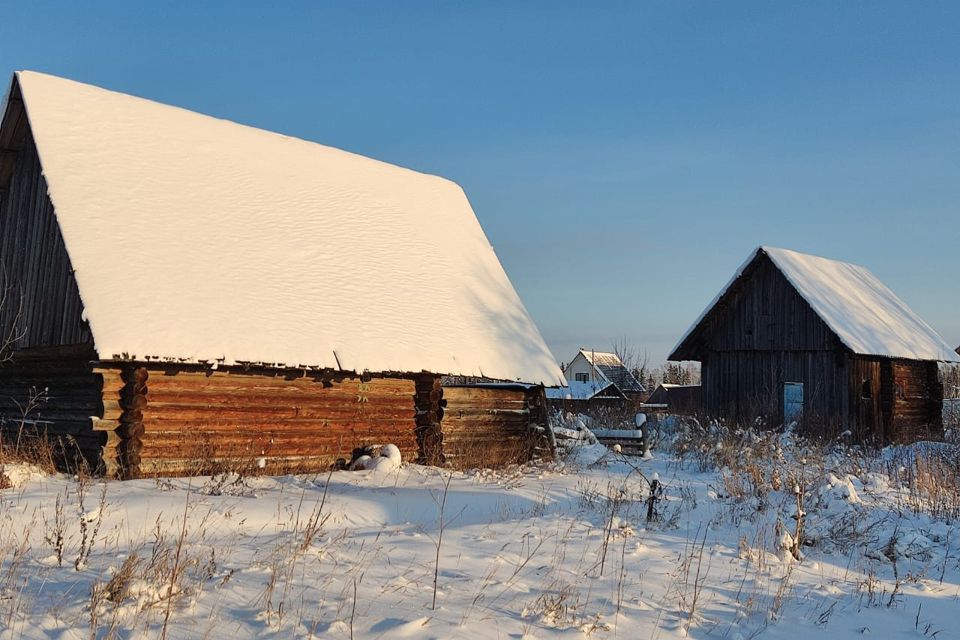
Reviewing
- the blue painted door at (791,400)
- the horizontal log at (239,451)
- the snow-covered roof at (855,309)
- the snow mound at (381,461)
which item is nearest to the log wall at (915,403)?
the snow-covered roof at (855,309)

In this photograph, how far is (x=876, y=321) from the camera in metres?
26.6

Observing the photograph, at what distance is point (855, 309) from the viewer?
2633 centimetres

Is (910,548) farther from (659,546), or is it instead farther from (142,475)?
(142,475)

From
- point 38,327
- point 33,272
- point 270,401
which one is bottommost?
point 270,401

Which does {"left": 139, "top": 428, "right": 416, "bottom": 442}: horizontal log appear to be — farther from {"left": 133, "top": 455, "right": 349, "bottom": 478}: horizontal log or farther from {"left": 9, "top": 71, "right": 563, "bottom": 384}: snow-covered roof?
{"left": 9, "top": 71, "right": 563, "bottom": 384}: snow-covered roof

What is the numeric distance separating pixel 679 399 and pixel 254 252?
3857 cm

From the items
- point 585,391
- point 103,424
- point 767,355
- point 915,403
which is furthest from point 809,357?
point 585,391

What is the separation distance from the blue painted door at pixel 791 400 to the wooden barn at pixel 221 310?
992 cm

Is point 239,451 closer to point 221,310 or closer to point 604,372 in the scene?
point 221,310

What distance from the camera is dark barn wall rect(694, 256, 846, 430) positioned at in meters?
23.9

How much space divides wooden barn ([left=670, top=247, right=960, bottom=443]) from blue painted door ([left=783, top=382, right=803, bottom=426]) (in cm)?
3

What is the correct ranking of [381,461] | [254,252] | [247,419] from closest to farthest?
[247,419] → [381,461] → [254,252]

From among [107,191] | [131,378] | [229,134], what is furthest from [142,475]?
[229,134]

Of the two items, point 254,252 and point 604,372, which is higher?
point 254,252
